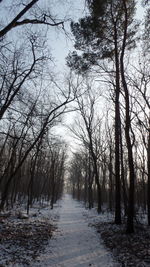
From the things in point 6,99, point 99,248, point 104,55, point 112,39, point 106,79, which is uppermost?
point 112,39

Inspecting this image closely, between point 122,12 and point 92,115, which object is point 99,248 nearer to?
point 122,12

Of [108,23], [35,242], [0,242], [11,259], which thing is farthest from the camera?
[108,23]

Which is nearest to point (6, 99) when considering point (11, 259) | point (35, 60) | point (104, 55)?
point (35, 60)

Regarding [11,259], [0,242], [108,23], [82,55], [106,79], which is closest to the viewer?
[11,259]

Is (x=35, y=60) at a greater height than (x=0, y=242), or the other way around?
(x=35, y=60)

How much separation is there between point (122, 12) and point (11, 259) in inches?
473

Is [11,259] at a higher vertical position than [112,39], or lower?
lower

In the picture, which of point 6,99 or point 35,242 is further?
point 6,99

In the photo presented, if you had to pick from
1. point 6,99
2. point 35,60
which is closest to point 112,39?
point 35,60

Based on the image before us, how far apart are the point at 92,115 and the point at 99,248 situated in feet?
46.2

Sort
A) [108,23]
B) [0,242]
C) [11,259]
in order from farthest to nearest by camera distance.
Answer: [108,23], [0,242], [11,259]

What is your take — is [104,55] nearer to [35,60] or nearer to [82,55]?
[82,55]

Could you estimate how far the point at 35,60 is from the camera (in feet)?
34.4

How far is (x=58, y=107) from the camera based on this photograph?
13625 mm
